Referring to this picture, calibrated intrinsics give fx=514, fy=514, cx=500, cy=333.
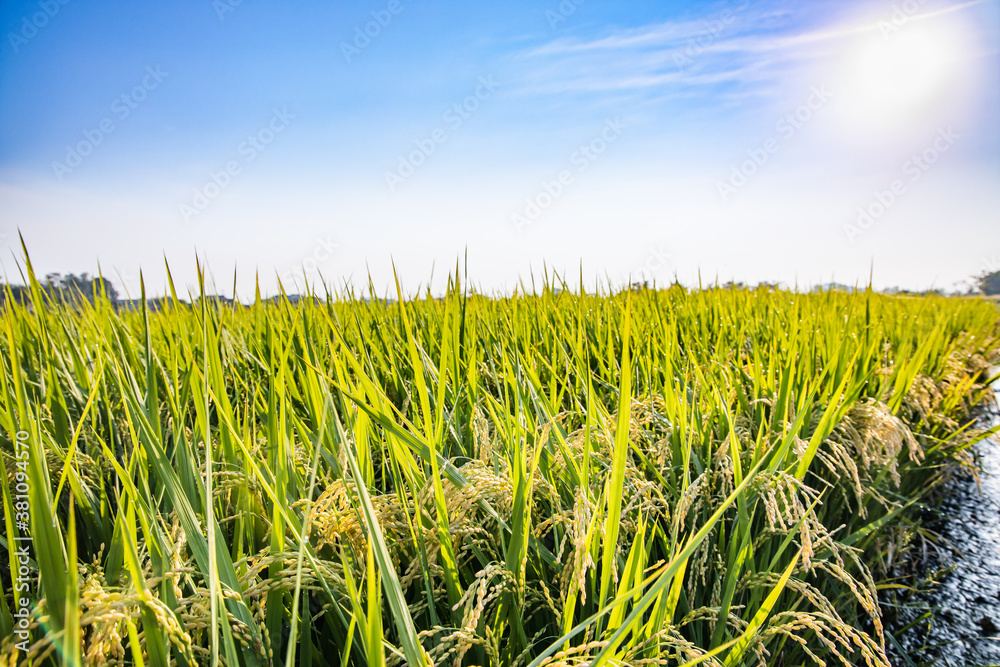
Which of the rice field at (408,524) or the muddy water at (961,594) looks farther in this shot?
the muddy water at (961,594)

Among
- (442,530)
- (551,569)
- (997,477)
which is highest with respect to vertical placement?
(442,530)

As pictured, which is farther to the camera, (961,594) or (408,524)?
(961,594)

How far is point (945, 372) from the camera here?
3.20 metres

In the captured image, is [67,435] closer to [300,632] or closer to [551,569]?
[300,632]

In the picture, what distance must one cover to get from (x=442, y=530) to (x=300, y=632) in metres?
0.31

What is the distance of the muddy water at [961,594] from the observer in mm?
1887

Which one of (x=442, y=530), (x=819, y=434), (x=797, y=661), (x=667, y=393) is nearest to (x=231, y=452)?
(x=442, y=530)

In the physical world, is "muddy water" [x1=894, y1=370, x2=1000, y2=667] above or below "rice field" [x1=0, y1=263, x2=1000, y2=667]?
below

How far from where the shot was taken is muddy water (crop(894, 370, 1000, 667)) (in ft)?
6.19

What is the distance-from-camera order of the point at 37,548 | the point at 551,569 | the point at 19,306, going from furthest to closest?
the point at 19,306
the point at 551,569
the point at 37,548

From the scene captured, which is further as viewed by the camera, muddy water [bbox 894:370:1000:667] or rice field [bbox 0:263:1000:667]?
muddy water [bbox 894:370:1000:667]

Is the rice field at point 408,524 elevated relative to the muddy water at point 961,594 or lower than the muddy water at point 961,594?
elevated

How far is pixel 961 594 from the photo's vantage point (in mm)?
2164

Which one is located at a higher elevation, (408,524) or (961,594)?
(408,524)
